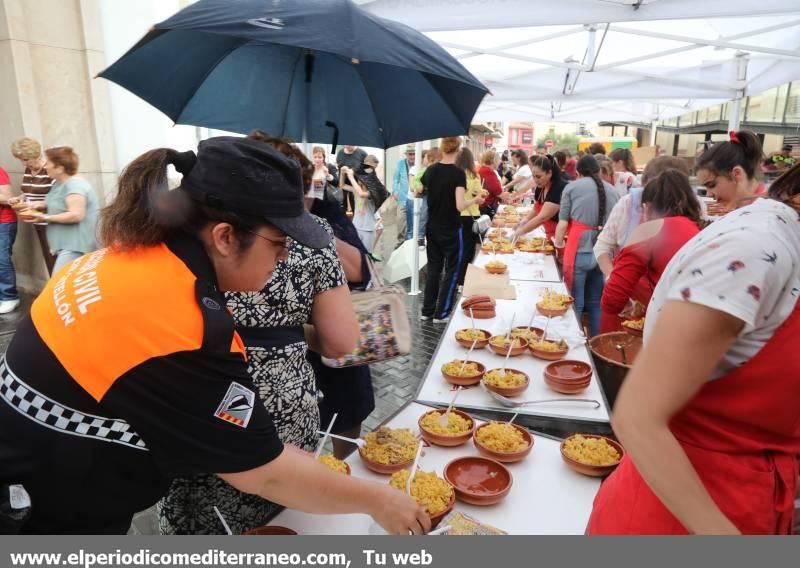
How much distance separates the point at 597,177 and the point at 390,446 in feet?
12.1

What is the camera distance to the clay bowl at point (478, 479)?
1593mm

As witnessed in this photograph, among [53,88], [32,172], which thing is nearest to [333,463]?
[32,172]

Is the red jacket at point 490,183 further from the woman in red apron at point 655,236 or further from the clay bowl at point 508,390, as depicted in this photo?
the clay bowl at point 508,390

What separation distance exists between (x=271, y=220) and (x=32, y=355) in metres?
0.55

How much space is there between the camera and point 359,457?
187 cm

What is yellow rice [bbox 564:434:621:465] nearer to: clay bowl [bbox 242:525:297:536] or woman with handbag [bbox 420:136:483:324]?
clay bowl [bbox 242:525:297:536]

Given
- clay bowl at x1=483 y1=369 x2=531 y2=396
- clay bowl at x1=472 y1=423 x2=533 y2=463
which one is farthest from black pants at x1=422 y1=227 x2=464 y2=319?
clay bowl at x1=472 y1=423 x2=533 y2=463

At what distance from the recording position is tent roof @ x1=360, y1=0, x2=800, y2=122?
404cm

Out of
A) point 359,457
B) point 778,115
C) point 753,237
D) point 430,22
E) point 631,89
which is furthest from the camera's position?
point 778,115

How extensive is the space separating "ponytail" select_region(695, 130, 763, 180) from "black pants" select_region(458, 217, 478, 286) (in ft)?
11.0

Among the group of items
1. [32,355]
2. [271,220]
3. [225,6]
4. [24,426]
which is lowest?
Answer: [24,426]

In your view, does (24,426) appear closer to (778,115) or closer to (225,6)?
(225,6)

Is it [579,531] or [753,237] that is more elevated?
[753,237]
